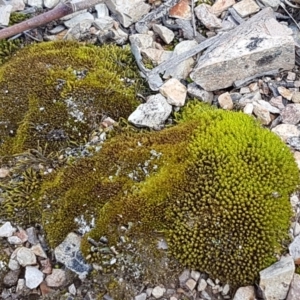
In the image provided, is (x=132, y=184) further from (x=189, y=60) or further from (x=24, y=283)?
(x=189, y=60)

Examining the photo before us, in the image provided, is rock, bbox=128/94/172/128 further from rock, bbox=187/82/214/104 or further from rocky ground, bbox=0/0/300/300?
rock, bbox=187/82/214/104

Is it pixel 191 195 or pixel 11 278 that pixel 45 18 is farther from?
pixel 11 278

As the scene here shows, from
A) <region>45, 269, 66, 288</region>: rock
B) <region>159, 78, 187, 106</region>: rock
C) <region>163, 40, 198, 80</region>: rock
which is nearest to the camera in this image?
<region>45, 269, 66, 288</region>: rock

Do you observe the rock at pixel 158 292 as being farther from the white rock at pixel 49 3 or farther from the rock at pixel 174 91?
the white rock at pixel 49 3

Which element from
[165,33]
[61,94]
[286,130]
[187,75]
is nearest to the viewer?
[286,130]

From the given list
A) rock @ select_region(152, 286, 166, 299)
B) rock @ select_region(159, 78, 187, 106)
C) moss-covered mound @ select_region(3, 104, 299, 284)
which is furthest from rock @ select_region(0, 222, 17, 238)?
rock @ select_region(159, 78, 187, 106)

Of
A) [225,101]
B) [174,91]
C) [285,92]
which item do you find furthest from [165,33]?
[285,92]

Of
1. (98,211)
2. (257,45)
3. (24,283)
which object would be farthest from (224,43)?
(24,283)
